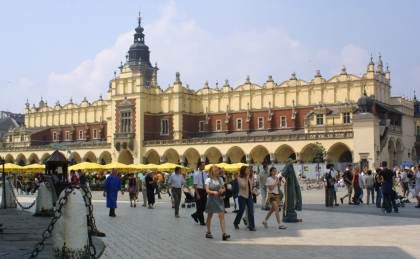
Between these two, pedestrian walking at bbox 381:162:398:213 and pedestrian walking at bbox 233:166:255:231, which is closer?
pedestrian walking at bbox 233:166:255:231

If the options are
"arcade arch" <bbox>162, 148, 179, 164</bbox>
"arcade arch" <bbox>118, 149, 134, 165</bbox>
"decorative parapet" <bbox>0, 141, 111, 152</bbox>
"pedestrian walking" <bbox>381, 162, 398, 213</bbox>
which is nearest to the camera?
"pedestrian walking" <bbox>381, 162, 398, 213</bbox>

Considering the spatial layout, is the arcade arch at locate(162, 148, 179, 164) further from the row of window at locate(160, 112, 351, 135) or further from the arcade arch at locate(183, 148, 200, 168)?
the row of window at locate(160, 112, 351, 135)

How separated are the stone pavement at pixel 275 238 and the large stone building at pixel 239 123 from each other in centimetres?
3086

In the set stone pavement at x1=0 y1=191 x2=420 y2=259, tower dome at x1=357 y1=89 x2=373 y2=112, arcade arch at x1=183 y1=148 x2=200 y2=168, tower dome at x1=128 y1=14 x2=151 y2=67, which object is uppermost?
tower dome at x1=128 y1=14 x2=151 y2=67

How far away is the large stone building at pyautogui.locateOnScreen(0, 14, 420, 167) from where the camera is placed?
50234 mm

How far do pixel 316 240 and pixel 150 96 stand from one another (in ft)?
185

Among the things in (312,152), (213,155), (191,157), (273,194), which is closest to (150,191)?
(273,194)

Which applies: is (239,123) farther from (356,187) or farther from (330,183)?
→ (330,183)

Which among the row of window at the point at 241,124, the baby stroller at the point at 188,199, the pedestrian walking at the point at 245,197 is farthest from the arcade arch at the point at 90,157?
the pedestrian walking at the point at 245,197

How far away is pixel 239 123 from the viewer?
62969 millimetres

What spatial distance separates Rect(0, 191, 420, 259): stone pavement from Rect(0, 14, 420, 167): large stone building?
1215 inches

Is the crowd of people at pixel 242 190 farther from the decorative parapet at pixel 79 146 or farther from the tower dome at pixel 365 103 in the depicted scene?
the decorative parapet at pixel 79 146

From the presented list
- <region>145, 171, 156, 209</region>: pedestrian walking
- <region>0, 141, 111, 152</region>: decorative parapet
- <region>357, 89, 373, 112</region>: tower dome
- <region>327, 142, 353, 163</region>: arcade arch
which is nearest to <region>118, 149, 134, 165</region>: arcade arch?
<region>0, 141, 111, 152</region>: decorative parapet

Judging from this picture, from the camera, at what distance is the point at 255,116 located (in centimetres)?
6178
